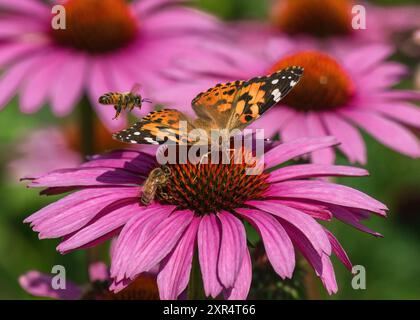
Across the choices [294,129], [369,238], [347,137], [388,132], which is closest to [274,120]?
[294,129]

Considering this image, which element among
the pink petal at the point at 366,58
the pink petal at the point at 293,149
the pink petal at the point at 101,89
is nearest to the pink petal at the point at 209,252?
the pink petal at the point at 293,149

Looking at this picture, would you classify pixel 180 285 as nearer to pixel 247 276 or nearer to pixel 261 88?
pixel 247 276

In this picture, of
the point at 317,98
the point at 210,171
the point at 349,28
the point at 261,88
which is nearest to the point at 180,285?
the point at 210,171

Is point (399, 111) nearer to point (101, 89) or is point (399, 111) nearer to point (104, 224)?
point (101, 89)

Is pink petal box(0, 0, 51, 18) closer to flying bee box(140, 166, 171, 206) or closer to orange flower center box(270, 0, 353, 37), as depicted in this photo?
orange flower center box(270, 0, 353, 37)

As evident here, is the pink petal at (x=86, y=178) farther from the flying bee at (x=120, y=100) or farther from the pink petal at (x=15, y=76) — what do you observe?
the pink petal at (x=15, y=76)
